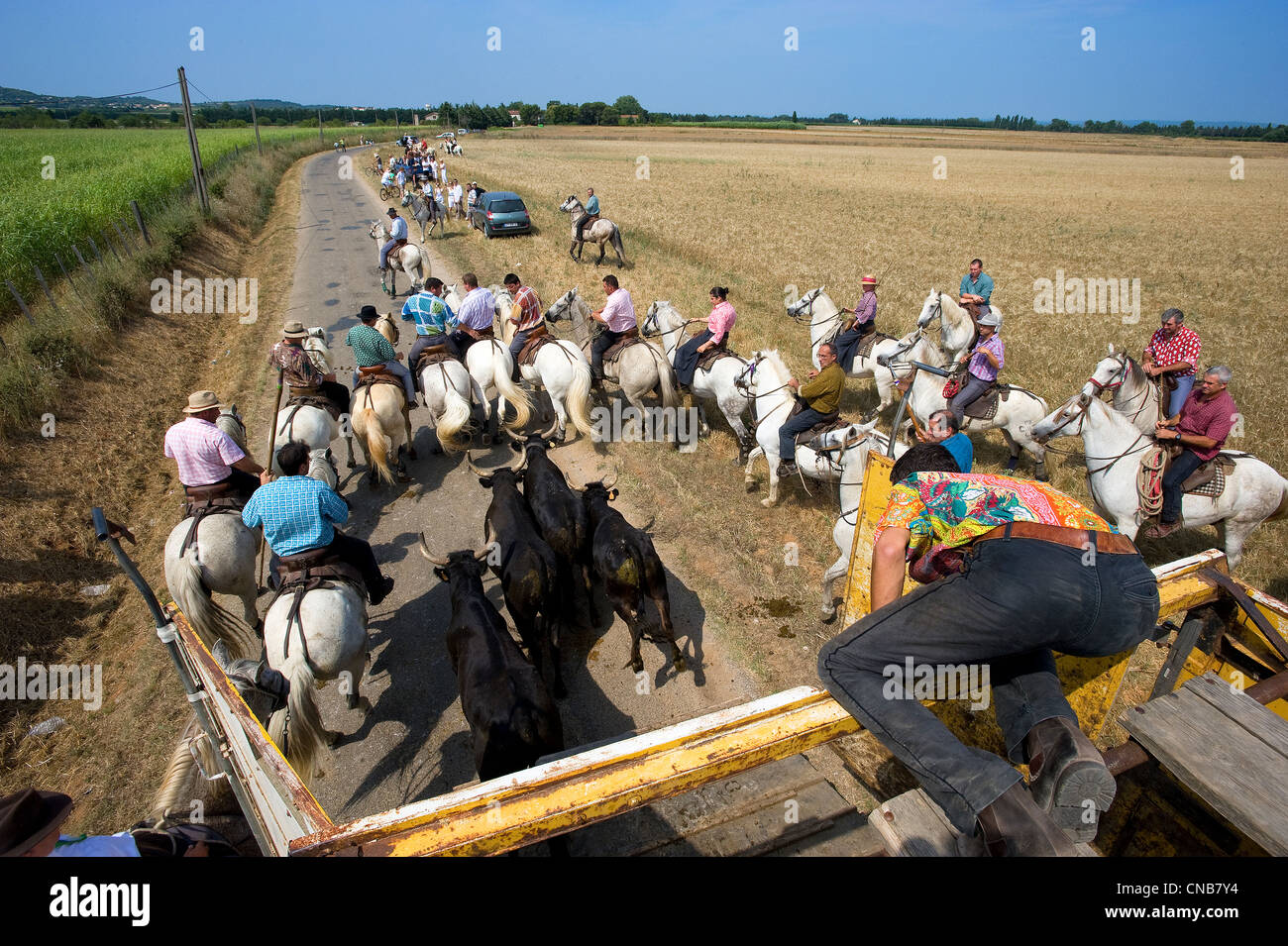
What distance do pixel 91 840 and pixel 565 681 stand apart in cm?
380

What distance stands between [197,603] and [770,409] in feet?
22.0

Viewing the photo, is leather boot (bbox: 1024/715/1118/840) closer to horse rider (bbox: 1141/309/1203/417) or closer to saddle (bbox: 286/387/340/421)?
horse rider (bbox: 1141/309/1203/417)

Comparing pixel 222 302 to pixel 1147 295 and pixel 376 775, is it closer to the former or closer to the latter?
pixel 376 775

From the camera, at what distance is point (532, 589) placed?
5410 mm

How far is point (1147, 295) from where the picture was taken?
17.6 m

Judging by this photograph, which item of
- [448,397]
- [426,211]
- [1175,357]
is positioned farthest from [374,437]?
[426,211]

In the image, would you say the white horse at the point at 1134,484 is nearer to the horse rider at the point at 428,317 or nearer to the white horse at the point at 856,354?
the white horse at the point at 856,354

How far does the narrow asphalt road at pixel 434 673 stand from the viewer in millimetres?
4922

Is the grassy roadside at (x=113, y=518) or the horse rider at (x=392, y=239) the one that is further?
the horse rider at (x=392, y=239)

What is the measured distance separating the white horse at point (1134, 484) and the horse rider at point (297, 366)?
946cm

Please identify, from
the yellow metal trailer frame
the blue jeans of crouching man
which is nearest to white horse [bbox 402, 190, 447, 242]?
the yellow metal trailer frame

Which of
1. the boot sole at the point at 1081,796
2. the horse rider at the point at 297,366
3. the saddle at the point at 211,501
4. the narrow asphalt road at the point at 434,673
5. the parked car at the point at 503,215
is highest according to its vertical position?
the parked car at the point at 503,215

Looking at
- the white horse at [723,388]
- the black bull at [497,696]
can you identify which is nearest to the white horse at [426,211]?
the white horse at [723,388]
